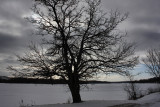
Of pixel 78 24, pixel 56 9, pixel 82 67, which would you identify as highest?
pixel 56 9

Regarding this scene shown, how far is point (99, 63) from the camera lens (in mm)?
15906

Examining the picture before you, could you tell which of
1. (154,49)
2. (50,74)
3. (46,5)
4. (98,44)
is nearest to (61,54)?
(50,74)

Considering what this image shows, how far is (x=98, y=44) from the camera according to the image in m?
15.9

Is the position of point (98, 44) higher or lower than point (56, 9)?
lower

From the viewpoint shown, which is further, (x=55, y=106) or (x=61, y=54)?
(x=61, y=54)

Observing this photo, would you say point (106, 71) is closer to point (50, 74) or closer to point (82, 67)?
point (82, 67)

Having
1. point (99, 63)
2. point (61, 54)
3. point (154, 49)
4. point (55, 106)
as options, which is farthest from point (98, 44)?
point (154, 49)

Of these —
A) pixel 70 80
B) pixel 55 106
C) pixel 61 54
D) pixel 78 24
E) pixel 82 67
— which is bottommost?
pixel 55 106

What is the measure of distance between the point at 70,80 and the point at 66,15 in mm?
5297

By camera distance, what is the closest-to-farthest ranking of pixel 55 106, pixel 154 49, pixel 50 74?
1. pixel 55 106
2. pixel 50 74
3. pixel 154 49

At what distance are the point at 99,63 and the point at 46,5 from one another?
634cm

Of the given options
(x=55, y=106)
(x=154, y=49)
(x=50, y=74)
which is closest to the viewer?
(x=55, y=106)

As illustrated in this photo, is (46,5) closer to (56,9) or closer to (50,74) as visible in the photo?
(56,9)

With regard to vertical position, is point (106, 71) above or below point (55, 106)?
above
